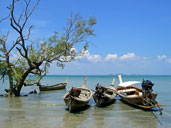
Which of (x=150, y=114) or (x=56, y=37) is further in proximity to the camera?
(x=56, y=37)

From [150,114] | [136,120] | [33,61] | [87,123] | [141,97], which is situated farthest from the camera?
[33,61]

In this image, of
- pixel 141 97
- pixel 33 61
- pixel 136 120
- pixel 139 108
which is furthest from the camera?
pixel 33 61

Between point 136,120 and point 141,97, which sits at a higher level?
point 141,97

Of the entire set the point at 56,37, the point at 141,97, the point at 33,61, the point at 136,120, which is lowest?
the point at 136,120

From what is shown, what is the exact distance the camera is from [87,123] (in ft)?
30.6

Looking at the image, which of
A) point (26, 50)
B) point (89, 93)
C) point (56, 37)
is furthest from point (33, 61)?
point (89, 93)

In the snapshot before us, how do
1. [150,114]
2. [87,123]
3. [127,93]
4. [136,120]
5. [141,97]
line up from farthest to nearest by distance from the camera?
[127,93] < [141,97] < [150,114] < [136,120] < [87,123]

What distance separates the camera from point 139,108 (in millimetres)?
12969

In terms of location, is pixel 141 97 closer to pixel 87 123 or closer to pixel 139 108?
pixel 139 108

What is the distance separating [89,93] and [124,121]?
18.4 feet

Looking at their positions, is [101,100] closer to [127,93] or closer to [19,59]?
[127,93]

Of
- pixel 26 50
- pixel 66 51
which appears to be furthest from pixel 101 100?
pixel 26 50

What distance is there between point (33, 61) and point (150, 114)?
11407mm

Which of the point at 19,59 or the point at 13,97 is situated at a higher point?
the point at 19,59
